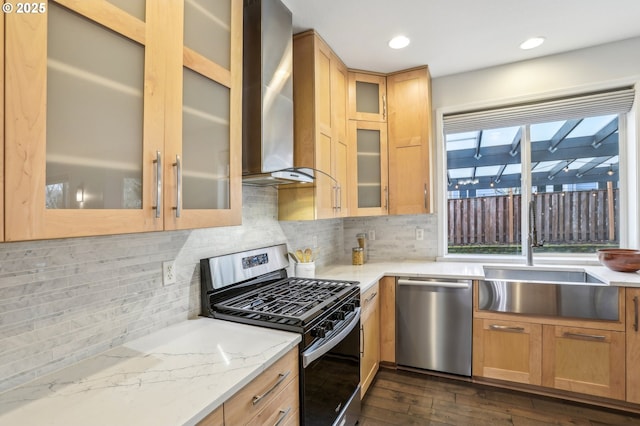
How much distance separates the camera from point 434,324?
2.57 metres

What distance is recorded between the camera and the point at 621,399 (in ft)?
6.98

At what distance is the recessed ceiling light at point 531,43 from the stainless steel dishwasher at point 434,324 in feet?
6.37

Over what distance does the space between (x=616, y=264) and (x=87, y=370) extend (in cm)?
330

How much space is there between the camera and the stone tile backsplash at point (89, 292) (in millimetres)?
999

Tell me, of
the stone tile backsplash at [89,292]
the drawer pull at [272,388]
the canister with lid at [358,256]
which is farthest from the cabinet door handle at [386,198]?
the drawer pull at [272,388]

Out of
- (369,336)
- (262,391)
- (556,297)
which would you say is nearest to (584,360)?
(556,297)

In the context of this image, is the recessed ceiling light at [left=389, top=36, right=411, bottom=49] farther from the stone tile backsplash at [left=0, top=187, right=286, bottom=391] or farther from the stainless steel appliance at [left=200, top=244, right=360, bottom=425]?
the stone tile backsplash at [left=0, top=187, right=286, bottom=391]

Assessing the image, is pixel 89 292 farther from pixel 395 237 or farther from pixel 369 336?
pixel 395 237

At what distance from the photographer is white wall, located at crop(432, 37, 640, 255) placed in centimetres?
256

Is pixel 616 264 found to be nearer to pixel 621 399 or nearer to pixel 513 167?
pixel 621 399

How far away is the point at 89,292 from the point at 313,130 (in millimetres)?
1564

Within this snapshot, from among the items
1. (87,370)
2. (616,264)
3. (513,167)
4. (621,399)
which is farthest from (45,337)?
(513,167)

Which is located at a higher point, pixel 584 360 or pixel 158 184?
pixel 158 184

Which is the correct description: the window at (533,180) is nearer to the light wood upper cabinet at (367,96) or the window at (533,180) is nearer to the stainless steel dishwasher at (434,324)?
the light wood upper cabinet at (367,96)
